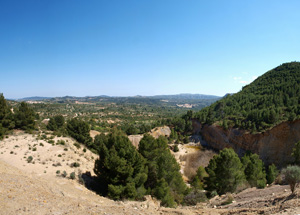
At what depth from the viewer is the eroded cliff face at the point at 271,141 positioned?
3180cm

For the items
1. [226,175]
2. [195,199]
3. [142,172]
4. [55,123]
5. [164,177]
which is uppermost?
[55,123]

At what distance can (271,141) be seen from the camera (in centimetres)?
3450

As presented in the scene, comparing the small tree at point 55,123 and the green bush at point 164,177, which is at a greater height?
the small tree at point 55,123

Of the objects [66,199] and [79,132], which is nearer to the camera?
[66,199]

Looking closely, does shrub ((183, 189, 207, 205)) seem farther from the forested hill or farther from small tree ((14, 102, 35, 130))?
the forested hill


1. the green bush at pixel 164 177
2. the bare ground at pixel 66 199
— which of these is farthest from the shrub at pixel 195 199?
the bare ground at pixel 66 199

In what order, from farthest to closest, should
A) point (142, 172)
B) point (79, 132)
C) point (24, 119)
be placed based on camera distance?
1. point (79, 132)
2. point (24, 119)
3. point (142, 172)

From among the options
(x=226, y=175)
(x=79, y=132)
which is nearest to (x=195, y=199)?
(x=226, y=175)

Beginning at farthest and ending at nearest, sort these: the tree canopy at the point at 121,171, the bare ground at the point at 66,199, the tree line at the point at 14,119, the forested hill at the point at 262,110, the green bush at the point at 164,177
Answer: the forested hill at the point at 262,110, the tree line at the point at 14,119, the green bush at the point at 164,177, the tree canopy at the point at 121,171, the bare ground at the point at 66,199

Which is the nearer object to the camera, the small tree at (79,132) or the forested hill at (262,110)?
the small tree at (79,132)

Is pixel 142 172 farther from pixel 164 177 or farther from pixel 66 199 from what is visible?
pixel 66 199

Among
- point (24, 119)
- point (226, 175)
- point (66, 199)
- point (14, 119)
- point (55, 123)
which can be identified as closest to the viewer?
point (66, 199)

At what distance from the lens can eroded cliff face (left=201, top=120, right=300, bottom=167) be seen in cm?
3180

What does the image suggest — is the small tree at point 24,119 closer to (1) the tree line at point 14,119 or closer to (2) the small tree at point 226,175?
(1) the tree line at point 14,119
